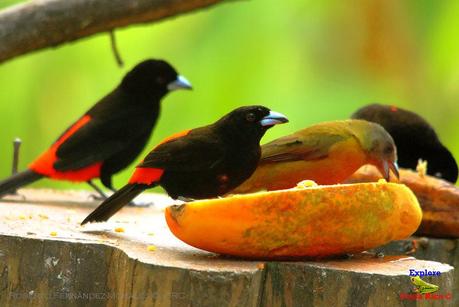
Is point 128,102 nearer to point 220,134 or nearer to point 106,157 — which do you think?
point 106,157

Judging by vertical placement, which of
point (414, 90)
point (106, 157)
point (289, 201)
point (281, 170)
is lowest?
point (414, 90)

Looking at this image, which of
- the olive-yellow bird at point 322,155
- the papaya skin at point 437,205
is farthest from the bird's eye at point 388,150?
the papaya skin at point 437,205

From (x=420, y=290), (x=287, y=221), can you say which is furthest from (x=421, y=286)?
(x=287, y=221)

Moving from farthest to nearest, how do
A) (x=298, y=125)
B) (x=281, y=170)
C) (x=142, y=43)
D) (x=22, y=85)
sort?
(x=142, y=43), (x=22, y=85), (x=298, y=125), (x=281, y=170)

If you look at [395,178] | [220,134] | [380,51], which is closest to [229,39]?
[380,51]

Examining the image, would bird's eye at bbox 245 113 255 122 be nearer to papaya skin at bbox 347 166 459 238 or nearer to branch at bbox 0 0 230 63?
papaya skin at bbox 347 166 459 238

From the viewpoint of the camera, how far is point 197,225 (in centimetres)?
314

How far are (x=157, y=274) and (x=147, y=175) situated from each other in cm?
83

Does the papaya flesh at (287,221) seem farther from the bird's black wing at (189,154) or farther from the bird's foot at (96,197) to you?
the bird's foot at (96,197)

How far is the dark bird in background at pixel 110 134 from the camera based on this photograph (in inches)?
197

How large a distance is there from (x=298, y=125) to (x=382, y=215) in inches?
142

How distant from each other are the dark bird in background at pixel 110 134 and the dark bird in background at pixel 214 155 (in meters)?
1.41

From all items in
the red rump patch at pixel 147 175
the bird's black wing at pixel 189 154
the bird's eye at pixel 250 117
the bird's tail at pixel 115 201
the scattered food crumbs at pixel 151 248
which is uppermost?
the bird's eye at pixel 250 117

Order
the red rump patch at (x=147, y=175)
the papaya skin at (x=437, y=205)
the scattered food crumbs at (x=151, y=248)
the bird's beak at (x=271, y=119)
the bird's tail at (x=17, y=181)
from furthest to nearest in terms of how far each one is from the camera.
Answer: the bird's tail at (x=17, y=181), the papaya skin at (x=437, y=205), the red rump patch at (x=147, y=175), the bird's beak at (x=271, y=119), the scattered food crumbs at (x=151, y=248)
